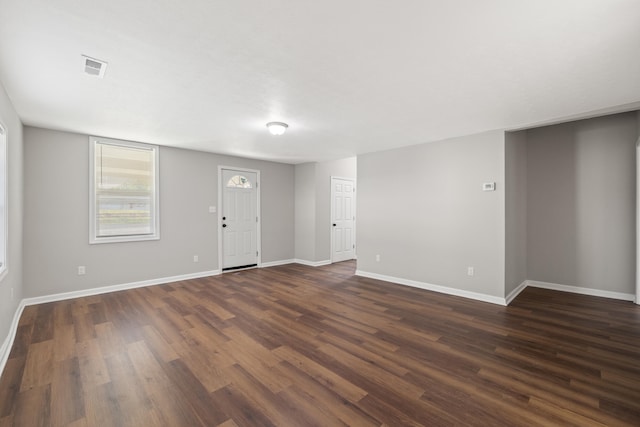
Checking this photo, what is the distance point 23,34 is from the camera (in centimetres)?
178

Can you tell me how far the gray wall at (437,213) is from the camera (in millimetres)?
3955

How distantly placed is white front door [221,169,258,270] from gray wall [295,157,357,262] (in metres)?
1.09

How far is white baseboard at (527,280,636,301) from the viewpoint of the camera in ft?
13.1

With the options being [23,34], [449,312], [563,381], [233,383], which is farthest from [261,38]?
[449,312]

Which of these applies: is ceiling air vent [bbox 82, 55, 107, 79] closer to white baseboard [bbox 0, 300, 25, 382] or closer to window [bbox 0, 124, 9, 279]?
window [bbox 0, 124, 9, 279]

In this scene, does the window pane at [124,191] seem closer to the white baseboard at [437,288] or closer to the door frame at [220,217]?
the door frame at [220,217]

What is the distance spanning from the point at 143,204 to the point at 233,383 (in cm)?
386

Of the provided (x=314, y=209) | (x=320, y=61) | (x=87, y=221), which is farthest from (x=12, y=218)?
(x=314, y=209)

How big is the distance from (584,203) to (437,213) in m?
2.19

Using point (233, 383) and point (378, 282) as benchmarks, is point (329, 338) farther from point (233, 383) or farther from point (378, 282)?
point (378, 282)

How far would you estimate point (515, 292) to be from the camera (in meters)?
4.27

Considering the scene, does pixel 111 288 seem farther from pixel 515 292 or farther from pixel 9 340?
pixel 515 292

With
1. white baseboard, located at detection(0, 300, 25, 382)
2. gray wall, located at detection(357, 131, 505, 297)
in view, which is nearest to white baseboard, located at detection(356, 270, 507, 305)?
gray wall, located at detection(357, 131, 505, 297)

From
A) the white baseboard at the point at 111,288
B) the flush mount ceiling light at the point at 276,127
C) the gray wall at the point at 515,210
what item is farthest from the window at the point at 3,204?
the gray wall at the point at 515,210
